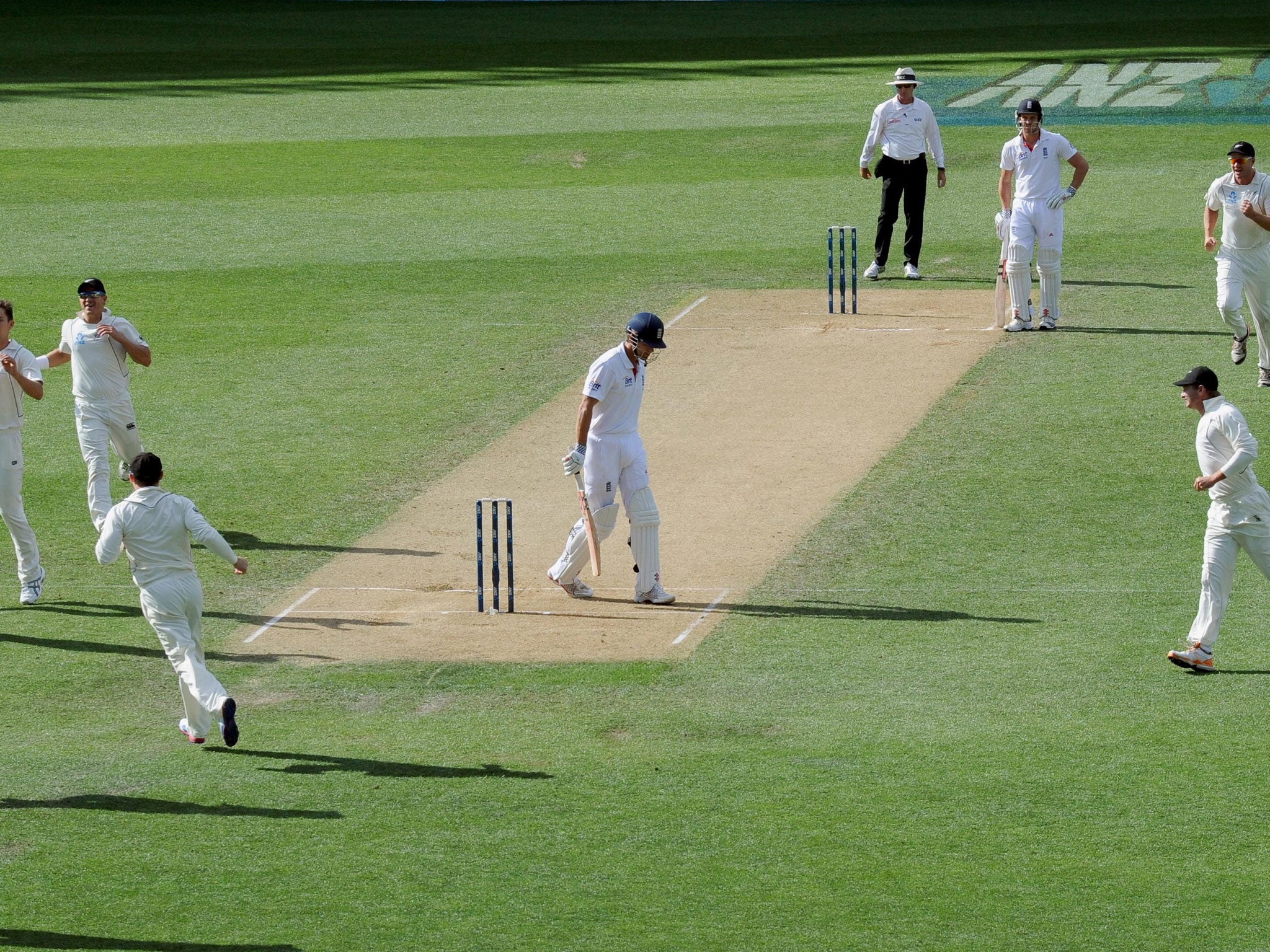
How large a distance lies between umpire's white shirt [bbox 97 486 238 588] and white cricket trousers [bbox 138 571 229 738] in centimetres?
10

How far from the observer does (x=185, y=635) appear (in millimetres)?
10406

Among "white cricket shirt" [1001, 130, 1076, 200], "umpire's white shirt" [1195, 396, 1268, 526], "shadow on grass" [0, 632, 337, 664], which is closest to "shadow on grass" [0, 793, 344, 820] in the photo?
"shadow on grass" [0, 632, 337, 664]

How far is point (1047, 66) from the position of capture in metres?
38.3

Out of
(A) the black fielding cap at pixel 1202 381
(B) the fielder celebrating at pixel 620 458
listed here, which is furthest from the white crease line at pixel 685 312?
(A) the black fielding cap at pixel 1202 381

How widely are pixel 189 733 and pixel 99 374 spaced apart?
14.4 feet

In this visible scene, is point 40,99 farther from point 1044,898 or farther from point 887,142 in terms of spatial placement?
point 1044,898

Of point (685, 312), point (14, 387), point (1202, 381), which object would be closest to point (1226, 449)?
point (1202, 381)

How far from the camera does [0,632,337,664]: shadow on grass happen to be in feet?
39.3

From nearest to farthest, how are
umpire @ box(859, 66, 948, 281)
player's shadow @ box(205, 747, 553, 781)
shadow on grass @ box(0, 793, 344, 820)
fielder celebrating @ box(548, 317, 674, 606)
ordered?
shadow on grass @ box(0, 793, 344, 820) < player's shadow @ box(205, 747, 553, 781) < fielder celebrating @ box(548, 317, 674, 606) < umpire @ box(859, 66, 948, 281)

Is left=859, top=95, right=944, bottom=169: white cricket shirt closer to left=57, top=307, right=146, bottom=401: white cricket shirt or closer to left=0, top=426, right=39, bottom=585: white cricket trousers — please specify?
left=57, top=307, right=146, bottom=401: white cricket shirt

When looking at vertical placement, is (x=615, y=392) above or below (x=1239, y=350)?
below

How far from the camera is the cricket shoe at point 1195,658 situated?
10992 millimetres

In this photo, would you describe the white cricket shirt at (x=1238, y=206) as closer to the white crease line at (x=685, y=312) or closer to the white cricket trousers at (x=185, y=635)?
the white crease line at (x=685, y=312)

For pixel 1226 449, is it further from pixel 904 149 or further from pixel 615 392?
pixel 904 149
